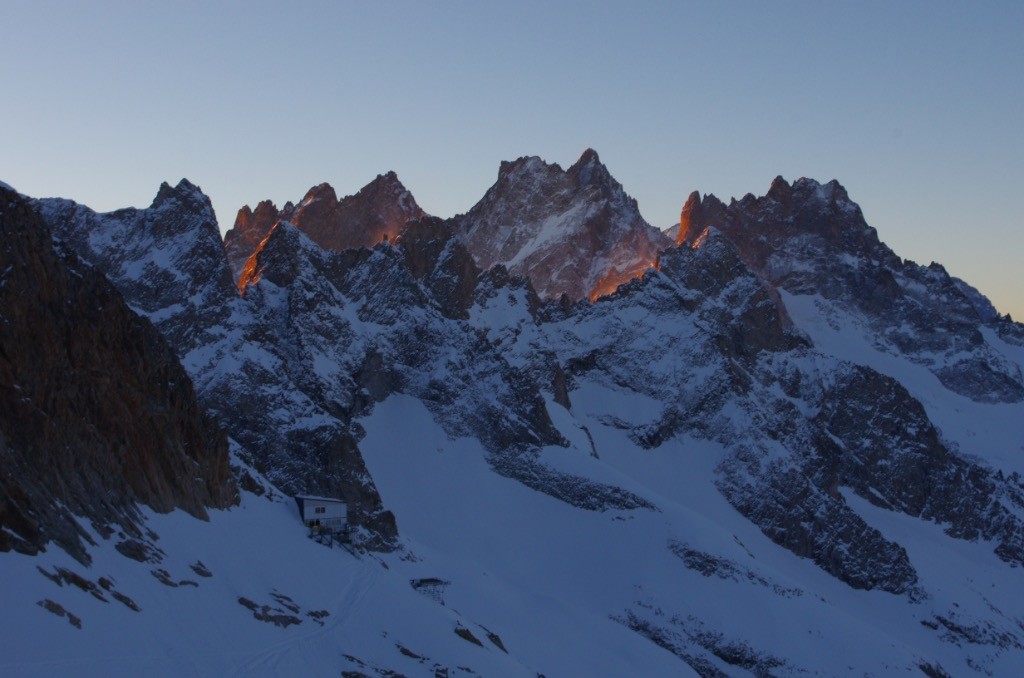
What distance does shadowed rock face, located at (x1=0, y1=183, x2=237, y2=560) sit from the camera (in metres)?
56.0

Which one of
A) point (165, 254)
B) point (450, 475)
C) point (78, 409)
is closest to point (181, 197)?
point (165, 254)

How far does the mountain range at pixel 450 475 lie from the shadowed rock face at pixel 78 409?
7.8 inches

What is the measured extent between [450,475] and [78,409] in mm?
66342

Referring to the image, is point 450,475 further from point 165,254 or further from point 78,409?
point 78,409

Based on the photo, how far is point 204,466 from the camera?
8038 cm

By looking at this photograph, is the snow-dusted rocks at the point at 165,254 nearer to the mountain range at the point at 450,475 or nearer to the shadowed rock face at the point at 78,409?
the mountain range at the point at 450,475

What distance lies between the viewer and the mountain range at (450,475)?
6094cm

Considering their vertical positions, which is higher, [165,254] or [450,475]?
[165,254]

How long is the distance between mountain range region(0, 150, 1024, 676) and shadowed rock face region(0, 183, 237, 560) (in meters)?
0.20

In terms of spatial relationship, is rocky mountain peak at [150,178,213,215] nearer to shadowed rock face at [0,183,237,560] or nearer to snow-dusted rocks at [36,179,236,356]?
snow-dusted rocks at [36,179,236,356]

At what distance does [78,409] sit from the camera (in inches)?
2574

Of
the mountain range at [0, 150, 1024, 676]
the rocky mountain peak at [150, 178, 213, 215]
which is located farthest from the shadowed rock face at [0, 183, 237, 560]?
the rocky mountain peak at [150, 178, 213, 215]

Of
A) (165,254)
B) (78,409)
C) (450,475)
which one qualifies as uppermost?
(165,254)

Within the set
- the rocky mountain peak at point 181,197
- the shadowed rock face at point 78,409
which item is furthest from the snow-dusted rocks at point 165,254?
the shadowed rock face at point 78,409
